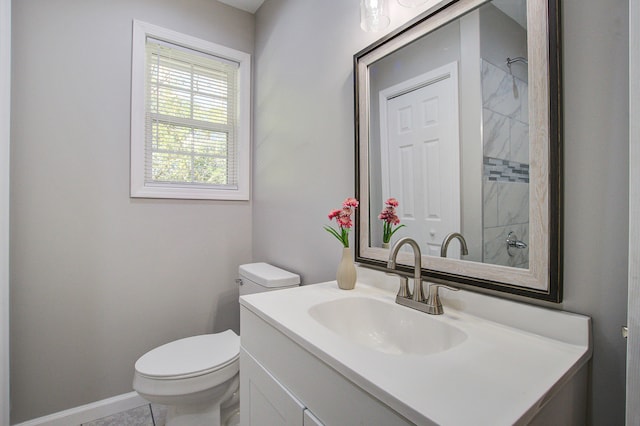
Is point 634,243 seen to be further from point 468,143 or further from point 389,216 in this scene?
point 389,216

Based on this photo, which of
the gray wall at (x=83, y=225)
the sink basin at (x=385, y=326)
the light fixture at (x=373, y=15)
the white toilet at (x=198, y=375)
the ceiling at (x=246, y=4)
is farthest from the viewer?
the ceiling at (x=246, y=4)

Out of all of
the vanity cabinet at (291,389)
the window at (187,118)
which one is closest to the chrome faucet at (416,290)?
the vanity cabinet at (291,389)

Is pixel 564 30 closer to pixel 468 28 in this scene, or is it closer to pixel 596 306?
pixel 468 28

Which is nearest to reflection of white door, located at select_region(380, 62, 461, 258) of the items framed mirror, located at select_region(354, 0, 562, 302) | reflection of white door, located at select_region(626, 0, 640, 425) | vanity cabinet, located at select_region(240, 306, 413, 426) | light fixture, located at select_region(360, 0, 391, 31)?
framed mirror, located at select_region(354, 0, 562, 302)

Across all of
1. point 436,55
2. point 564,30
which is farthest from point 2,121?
point 564,30

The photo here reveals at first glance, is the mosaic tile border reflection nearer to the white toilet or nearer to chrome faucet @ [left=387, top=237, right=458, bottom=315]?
chrome faucet @ [left=387, top=237, right=458, bottom=315]

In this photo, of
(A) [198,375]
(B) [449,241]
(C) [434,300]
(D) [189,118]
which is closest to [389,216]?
(B) [449,241]

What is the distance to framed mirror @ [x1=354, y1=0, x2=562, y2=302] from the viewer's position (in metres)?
0.76

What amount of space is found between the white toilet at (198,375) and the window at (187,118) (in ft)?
2.75

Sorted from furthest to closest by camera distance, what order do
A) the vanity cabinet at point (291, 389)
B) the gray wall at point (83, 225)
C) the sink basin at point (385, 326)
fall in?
the gray wall at point (83, 225), the sink basin at point (385, 326), the vanity cabinet at point (291, 389)

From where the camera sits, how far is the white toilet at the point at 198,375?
134 cm

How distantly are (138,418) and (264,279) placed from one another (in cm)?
109

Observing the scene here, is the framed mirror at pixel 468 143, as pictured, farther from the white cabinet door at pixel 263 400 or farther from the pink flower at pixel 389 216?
the white cabinet door at pixel 263 400

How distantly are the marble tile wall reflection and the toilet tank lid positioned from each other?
1.00 meters
